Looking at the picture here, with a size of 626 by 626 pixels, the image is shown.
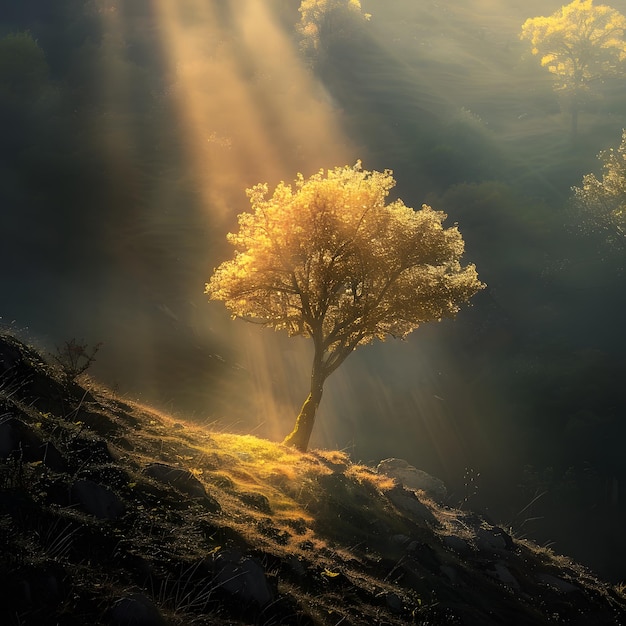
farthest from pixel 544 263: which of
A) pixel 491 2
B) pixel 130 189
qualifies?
pixel 491 2

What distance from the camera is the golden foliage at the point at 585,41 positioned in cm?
8950

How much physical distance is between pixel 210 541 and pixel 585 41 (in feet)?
342

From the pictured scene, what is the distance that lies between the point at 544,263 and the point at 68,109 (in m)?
70.8

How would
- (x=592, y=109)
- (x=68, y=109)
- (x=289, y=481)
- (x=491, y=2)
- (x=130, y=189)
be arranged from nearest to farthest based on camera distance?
1. (x=289, y=481)
2. (x=130, y=189)
3. (x=68, y=109)
4. (x=592, y=109)
5. (x=491, y=2)

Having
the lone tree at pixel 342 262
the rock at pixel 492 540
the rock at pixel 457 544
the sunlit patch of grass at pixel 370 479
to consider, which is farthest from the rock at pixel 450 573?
the lone tree at pixel 342 262

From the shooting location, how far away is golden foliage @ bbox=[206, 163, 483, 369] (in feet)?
84.6

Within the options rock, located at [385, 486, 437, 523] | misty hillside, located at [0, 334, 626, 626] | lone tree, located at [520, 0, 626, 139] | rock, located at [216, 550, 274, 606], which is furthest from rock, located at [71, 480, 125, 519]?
lone tree, located at [520, 0, 626, 139]

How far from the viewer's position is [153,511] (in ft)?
33.1

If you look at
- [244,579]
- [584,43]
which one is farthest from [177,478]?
[584,43]

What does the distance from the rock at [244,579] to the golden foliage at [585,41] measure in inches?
4015

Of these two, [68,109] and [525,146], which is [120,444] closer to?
[68,109]

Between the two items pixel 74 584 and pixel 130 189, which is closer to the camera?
pixel 74 584

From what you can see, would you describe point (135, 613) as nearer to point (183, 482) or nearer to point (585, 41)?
point (183, 482)

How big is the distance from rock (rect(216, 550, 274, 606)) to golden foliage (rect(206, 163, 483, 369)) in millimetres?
18411
